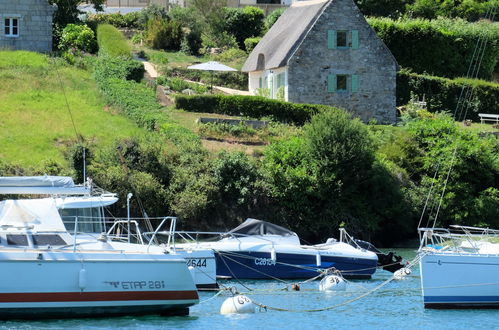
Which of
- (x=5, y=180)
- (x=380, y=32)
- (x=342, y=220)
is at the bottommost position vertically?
(x=342, y=220)

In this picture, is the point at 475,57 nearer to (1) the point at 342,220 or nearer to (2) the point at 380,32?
(2) the point at 380,32

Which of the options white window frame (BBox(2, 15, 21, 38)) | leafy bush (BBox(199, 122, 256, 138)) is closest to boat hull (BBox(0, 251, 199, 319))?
leafy bush (BBox(199, 122, 256, 138))

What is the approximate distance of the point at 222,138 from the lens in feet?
196

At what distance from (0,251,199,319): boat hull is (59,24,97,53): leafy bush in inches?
1748

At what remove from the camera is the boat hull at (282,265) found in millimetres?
41562

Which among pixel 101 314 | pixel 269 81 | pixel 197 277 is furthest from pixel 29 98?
pixel 101 314

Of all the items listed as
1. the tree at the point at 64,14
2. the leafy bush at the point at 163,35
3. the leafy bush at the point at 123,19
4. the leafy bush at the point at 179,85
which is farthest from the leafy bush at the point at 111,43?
the leafy bush at the point at 123,19

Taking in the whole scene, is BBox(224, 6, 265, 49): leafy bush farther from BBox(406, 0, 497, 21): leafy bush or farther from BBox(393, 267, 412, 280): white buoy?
BBox(393, 267, 412, 280): white buoy

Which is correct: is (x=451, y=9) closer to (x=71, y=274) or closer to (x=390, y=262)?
(x=390, y=262)

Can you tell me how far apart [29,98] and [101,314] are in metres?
34.5

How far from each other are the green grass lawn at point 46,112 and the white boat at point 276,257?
43.8 feet

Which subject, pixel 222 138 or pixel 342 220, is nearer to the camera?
pixel 342 220

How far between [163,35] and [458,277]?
2080 inches

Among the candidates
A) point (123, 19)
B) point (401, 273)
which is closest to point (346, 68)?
point (123, 19)
